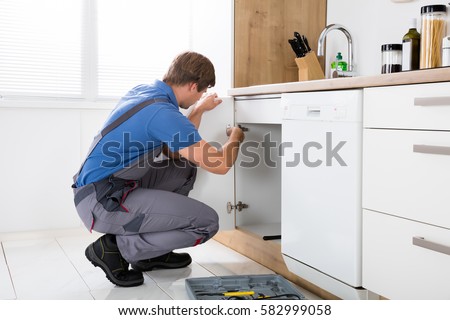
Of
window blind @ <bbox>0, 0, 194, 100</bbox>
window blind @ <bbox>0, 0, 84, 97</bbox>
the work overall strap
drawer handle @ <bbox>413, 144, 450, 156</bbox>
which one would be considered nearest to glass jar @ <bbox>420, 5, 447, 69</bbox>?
drawer handle @ <bbox>413, 144, 450, 156</bbox>

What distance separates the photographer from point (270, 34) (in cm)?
296

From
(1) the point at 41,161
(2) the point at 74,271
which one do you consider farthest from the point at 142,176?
(1) the point at 41,161

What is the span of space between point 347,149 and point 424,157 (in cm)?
32

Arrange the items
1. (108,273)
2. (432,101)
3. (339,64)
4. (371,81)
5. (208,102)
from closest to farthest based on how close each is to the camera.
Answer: (432,101)
(371,81)
(108,273)
(208,102)
(339,64)

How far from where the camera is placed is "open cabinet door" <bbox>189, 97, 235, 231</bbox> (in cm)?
261

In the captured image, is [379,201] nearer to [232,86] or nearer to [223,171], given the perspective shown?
[223,171]

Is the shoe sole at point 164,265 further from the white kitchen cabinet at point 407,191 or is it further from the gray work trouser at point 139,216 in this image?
the white kitchen cabinet at point 407,191

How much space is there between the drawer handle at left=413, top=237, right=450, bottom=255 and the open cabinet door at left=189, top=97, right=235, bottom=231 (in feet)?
4.12

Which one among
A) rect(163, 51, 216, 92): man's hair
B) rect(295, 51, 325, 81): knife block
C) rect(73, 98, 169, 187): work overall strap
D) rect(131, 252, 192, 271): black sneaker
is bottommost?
rect(131, 252, 192, 271): black sneaker

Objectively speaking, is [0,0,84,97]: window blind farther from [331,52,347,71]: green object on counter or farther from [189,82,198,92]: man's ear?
[331,52,347,71]: green object on counter

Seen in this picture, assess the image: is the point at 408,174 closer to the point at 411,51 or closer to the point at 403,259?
the point at 403,259

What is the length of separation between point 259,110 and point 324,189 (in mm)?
642

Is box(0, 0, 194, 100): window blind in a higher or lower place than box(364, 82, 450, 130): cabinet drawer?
higher
